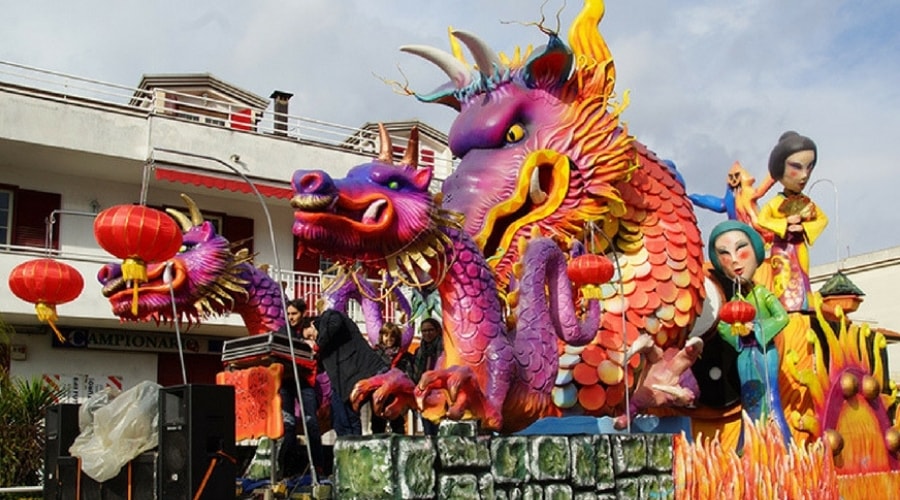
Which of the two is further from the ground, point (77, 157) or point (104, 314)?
point (77, 157)

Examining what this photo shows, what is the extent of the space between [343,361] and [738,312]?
2.78 meters

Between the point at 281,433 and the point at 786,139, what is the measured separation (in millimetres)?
4843

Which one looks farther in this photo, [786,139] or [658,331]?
[786,139]

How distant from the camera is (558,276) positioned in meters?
6.29

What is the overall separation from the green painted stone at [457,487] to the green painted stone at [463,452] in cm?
4

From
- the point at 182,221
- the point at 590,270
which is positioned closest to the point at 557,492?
the point at 590,270

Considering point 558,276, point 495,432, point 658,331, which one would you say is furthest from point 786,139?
point 495,432

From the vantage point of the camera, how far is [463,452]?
444 centimetres

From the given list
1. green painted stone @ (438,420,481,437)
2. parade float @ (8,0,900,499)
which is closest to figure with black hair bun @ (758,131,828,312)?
parade float @ (8,0,900,499)

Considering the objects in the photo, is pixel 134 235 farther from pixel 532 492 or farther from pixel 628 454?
pixel 628 454

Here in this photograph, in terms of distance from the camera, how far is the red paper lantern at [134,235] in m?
6.23

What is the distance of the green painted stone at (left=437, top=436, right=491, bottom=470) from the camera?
437cm

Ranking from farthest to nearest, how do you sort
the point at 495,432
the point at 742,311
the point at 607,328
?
the point at 742,311, the point at 607,328, the point at 495,432

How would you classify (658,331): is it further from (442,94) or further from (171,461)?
(171,461)
